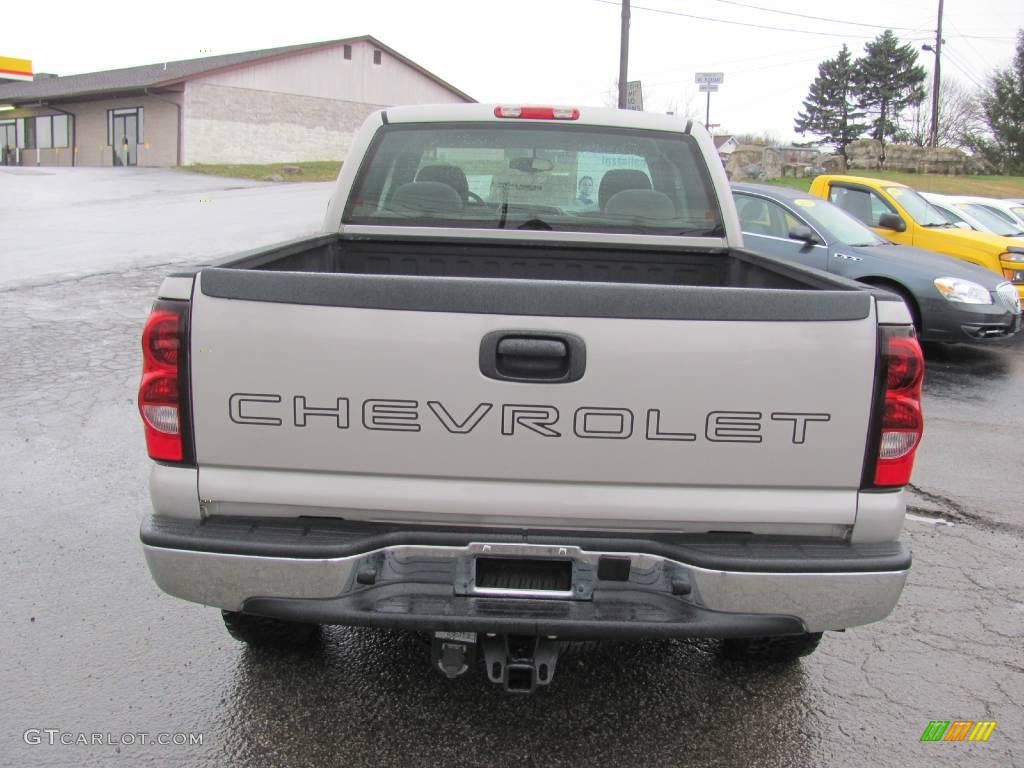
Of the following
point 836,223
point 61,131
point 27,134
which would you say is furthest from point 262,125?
point 836,223

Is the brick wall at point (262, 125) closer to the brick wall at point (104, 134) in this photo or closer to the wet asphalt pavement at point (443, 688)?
the brick wall at point (104, 134)

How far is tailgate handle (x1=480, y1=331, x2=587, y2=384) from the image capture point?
2449 millimetres

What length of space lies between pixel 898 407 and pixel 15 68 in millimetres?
58268

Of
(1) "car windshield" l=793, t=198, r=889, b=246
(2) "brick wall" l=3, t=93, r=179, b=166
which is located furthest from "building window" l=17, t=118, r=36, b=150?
(1) "car windshield" l=793, t=198, r=889, b=246

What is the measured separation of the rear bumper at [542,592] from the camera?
2488mm

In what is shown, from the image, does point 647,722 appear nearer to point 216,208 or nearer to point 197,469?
point 197,469

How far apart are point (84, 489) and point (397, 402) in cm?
351

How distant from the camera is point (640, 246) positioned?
4141 millimetres

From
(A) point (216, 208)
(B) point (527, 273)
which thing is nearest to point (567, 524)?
(B) point (527, 273)

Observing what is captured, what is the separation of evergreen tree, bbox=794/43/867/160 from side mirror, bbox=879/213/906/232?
63.1 meters

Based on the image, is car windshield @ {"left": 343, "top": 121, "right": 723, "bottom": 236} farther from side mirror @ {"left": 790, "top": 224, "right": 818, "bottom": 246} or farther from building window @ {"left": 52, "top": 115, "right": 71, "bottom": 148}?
building window @ {"left": 52, "top": 115, "right": 71, "bottom": 148}

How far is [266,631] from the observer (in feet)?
10.7

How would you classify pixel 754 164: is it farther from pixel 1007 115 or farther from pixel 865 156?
pixel 1007 115
